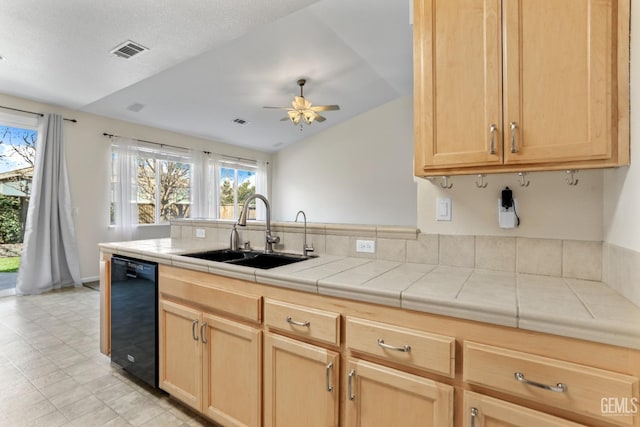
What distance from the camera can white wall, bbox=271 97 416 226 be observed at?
19.9 feet

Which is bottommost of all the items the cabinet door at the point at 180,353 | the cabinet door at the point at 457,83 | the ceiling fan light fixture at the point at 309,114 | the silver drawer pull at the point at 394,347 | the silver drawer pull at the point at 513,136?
the cabinet door at the point at 180,353

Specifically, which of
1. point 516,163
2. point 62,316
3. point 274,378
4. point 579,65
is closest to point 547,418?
point 516,163

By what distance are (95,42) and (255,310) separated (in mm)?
2901

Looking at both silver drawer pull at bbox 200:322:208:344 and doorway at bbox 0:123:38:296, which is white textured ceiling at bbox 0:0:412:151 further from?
silver drawer pull at bbox 200:322:208:344

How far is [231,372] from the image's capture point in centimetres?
151

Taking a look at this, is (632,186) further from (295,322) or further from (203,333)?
(203,333)

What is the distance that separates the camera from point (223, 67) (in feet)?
Answer: 13.1

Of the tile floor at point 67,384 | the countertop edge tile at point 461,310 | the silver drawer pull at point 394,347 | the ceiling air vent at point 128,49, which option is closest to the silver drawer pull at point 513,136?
the countertop edge tile at point 461,310

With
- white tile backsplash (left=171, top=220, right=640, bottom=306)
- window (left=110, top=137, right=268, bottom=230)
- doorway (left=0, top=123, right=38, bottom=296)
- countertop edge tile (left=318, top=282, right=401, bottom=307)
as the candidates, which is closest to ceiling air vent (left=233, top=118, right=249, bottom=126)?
window (left=110, top=137, right=268, bottom=230)

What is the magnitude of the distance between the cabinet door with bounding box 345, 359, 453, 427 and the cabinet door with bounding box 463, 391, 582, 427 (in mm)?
56

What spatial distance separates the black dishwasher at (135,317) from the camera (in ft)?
6.19

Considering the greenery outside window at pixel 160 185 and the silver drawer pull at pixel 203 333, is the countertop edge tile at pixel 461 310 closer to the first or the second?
the silver drawer pull at pixel 203 333

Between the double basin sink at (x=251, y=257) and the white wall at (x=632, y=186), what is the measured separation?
135 cm

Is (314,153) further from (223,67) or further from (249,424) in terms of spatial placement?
(249,424)
